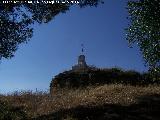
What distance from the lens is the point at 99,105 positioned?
27.1 m

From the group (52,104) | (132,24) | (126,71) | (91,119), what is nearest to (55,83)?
(126,71)

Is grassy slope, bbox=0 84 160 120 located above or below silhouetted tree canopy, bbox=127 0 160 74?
below

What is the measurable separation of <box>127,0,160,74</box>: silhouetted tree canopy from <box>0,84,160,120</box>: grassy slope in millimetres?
2561

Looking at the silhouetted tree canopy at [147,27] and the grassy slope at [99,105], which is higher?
the silhouetted tree canopy at [147,27]

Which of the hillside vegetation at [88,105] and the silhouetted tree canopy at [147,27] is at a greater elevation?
the silhouetted tree canopy at [147,27]

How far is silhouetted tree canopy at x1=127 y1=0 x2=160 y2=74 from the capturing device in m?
26.3

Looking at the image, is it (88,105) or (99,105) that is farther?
(88,105)

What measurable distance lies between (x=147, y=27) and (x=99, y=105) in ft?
18.0

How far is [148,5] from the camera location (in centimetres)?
2648

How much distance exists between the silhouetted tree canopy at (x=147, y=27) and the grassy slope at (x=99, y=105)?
256 cm

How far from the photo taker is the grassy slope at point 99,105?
24.9m

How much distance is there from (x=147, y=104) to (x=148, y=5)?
233 inches

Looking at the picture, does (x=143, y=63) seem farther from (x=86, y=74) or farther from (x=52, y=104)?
(x=86, y=74)

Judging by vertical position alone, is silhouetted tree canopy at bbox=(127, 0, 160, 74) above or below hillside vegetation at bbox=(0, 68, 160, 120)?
above
